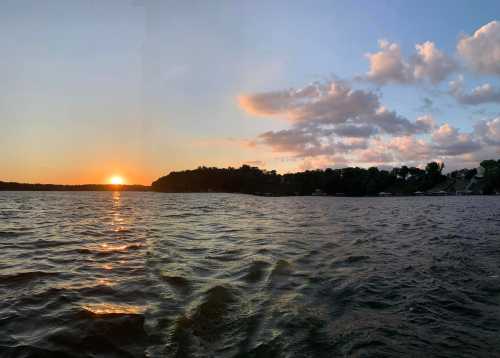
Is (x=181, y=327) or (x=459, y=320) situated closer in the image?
(x=181, y=327)

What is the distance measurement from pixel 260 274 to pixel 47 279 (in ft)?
21.5

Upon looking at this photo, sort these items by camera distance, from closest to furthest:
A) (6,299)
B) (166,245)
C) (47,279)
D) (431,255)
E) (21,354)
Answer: (21,354), (6,299), (47,279), (431,255), (166,245)

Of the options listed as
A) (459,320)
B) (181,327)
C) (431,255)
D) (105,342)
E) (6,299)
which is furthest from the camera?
(431,255)

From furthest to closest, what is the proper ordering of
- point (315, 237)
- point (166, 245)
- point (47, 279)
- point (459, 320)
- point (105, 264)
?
point (315, 237), point (166, 245), point (105, 264), point (47, 279), point (459, 320)

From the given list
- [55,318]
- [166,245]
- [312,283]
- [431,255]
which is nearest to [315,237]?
[431,255]

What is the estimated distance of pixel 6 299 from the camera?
8.34m

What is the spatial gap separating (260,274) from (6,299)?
7.08 meters

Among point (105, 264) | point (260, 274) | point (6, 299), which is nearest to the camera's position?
point (6, 299)

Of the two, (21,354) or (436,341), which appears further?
(436,341)

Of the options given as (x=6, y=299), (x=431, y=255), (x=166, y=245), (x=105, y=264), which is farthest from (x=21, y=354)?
(x=431, y=255)

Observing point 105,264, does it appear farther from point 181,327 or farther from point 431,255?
point 431,255

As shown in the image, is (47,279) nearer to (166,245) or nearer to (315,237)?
(166,245)

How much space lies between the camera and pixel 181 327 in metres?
6.93

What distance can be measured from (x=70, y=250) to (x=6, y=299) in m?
7.26
